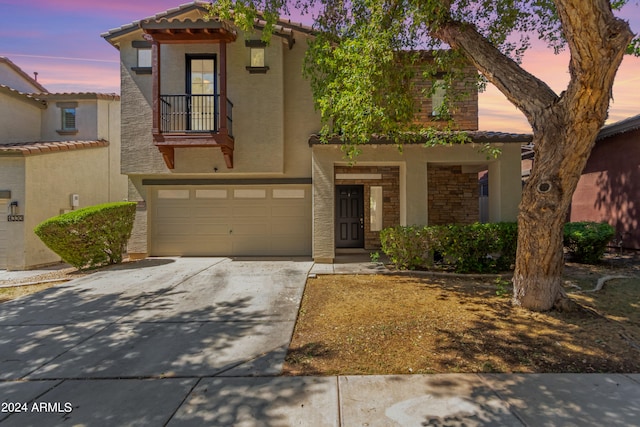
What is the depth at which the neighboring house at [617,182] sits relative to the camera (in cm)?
1037

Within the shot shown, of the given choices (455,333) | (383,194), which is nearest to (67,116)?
(383,194)

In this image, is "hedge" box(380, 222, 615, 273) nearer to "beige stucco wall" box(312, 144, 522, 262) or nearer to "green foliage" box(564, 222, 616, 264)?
"beige stucco wall" box(312, 144, 522, 262)


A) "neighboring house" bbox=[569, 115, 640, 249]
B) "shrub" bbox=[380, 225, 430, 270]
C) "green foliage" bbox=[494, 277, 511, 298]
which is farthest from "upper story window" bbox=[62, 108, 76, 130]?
"neighboring house" bbox=[569, 115, 640, 249]

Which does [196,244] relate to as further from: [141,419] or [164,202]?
[141,419]

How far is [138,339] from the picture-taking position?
14.9 ft

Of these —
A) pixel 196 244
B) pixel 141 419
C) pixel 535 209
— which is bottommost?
pixel 141 419

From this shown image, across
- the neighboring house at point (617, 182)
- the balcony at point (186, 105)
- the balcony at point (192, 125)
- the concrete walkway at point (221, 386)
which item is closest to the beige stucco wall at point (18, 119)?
the balcony at point (186, 105)

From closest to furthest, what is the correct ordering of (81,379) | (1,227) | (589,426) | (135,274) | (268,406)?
(589,426) < (268,406) < (81,379) < (135,274) < (1,227)

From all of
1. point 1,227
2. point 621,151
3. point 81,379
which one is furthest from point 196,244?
point 621,151

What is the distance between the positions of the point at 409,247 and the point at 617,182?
28.1ft

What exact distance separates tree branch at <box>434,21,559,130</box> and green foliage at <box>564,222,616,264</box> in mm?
5780

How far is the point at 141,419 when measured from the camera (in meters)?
2.86

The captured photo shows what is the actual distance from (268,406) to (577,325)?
4510 millimetres

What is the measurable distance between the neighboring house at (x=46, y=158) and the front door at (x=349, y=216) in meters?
9.58
